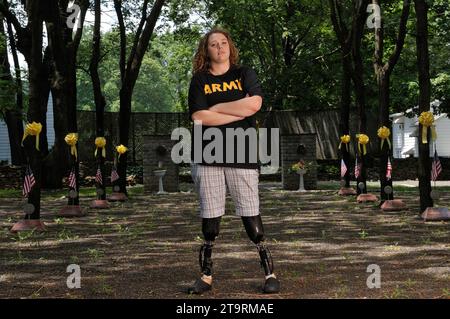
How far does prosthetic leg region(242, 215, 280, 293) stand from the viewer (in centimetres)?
512

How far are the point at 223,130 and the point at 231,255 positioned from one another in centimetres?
303

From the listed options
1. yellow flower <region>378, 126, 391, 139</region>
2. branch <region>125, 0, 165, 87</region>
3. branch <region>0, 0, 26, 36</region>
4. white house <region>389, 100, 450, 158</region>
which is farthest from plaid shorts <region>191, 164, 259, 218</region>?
white house <region>389, 100, 450, 158</region>

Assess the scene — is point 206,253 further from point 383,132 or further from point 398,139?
point 398,139

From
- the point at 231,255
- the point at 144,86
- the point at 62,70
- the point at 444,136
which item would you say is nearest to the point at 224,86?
the point at 231,255

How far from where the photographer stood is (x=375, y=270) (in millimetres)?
6160

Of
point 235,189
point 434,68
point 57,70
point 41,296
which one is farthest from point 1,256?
point 434,68

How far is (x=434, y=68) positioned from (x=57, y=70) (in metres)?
16.8

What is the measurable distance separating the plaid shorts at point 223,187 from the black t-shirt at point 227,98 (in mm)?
62

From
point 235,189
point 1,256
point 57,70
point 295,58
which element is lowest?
point 1,256

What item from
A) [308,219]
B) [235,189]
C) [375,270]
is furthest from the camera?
[308,219]

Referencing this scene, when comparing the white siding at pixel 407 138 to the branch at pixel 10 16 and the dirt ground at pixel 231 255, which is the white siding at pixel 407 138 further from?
the dirt ground at pixel 231 255

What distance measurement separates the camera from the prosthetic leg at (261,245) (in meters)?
5.12

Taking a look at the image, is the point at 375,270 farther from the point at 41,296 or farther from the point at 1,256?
the point at 1,256

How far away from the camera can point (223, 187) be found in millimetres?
5094
